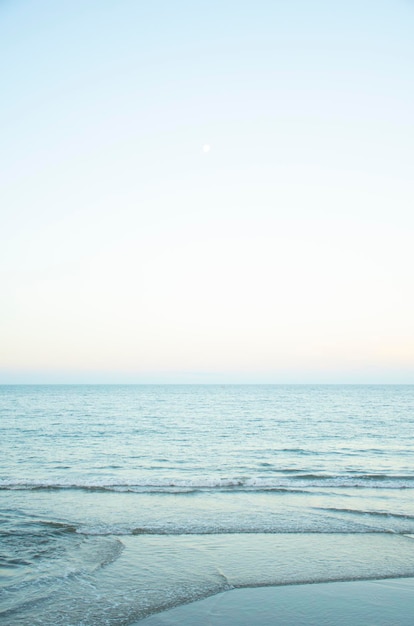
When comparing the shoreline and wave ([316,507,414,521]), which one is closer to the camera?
the shoreline

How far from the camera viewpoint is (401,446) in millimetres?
30750

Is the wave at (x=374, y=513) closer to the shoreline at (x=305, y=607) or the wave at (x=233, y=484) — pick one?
the wave at (x=233, y=484)

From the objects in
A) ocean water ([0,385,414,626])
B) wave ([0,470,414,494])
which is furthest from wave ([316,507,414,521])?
wave ([0,470,414,494])

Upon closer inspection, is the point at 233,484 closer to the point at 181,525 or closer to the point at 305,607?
the point at 181,525

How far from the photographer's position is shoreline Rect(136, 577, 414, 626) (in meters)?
7.51

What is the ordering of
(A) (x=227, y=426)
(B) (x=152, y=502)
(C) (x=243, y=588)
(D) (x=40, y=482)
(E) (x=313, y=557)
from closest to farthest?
(C) (x=243, y=588) → (E) (x=313, y=557) → (B) (x=152, y=502) → (D) (x=40, y=482) → (A) (x=227, y=426)

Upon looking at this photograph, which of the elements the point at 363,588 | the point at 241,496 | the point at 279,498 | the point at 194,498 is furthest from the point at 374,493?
the point at 363,588

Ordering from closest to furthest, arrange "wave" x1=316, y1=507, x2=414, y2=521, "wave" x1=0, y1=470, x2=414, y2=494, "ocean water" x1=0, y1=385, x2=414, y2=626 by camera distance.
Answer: "ocean water" x1=0, y1=385, x2=414, y2=626, "wave" x1=316, y1=507, x2=414, y2=521, "wave" x1=0, y1=470, x2=414, y2=494

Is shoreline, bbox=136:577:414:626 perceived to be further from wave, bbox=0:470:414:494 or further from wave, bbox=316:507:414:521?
wave, bbox=0:470:414:494

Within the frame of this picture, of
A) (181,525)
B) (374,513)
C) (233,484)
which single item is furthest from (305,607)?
(233,484)

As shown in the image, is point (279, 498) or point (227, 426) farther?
point (227, 426)

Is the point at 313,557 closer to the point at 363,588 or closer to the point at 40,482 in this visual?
the point at 363,588

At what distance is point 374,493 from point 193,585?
35.2 ft

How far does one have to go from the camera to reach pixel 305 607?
8.03 meters
